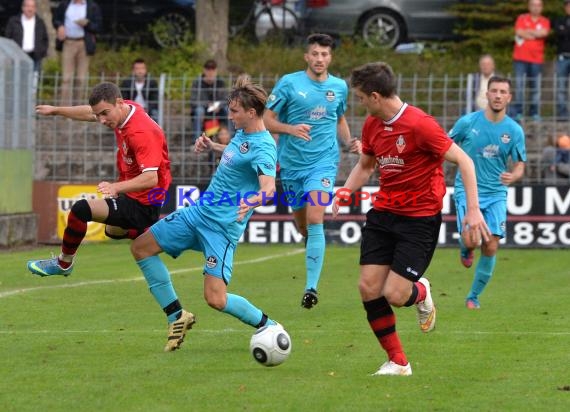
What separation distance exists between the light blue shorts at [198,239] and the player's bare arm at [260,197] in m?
0.35

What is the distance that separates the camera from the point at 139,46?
27.3 meters

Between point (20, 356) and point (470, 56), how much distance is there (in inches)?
740

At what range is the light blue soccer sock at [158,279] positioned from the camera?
9.92m

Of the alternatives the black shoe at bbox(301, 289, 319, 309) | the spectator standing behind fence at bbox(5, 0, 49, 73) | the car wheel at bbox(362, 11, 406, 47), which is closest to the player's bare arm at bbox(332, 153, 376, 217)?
the black shoe at bbox(301, 289, 319, 309)

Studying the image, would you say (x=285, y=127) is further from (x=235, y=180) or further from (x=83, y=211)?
(x=235, y=180)

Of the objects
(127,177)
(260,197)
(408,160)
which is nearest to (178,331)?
(260,197)

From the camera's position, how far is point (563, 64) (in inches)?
850

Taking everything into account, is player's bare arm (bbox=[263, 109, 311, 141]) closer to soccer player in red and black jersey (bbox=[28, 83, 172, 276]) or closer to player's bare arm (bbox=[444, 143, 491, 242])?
soccer player in red and black jersey (bbox=[28, 83, 172, 276])

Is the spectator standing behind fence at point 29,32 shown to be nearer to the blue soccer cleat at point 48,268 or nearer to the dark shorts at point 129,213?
the blue soccer cleat at point 48,268

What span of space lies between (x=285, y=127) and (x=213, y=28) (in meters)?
13.7

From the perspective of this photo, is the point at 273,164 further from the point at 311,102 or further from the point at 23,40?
the point at 23,40

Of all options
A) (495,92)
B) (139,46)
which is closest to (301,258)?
(495,92)

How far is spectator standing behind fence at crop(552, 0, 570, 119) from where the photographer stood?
2102 centimetres

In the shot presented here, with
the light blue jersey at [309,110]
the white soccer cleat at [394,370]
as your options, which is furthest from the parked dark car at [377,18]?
the white soccer cleat at [394,370]
